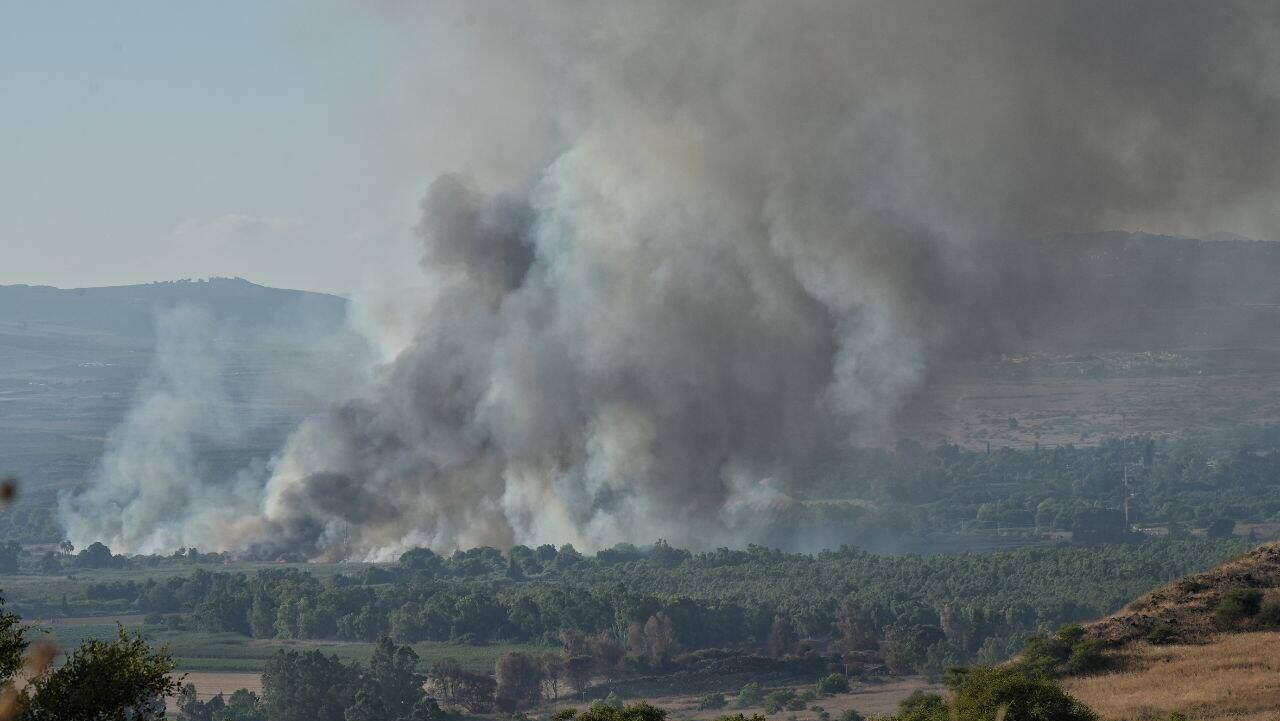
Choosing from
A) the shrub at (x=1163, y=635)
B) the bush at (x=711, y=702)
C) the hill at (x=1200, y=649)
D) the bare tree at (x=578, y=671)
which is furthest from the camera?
the bare tree at (x=578, y=671)

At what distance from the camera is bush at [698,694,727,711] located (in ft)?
227

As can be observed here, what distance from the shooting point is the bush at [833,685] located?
71688mm

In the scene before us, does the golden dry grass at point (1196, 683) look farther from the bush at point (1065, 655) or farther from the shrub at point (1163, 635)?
the bush at point (1065, 655)

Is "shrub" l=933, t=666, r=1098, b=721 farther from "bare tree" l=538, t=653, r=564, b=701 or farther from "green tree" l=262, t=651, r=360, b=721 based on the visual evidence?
"green tree" l=262, t=651, r=360, b=721

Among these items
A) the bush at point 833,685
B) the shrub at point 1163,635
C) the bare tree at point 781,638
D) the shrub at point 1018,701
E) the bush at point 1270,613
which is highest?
the bare tree at point 781,638

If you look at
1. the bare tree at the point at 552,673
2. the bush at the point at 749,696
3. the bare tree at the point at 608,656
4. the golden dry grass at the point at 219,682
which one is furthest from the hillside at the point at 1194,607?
the golden dry grass at the point at 219,682

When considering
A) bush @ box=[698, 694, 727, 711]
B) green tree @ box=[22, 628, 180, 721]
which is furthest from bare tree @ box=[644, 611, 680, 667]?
green tree @ box=[22, 628, 180, 721]

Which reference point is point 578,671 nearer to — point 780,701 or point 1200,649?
point 780,701

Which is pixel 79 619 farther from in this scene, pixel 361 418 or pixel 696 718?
pixel 696 718

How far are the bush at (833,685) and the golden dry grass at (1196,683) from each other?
82.7 feet

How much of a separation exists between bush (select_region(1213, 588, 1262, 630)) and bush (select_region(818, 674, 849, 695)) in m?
24.7

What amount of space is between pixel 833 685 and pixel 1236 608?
2599cm

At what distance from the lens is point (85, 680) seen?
25.2 meters

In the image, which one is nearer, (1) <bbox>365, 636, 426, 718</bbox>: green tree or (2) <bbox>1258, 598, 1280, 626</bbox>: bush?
(2) <bbox>1258, 598, 1280, 626</bbox>: bush
